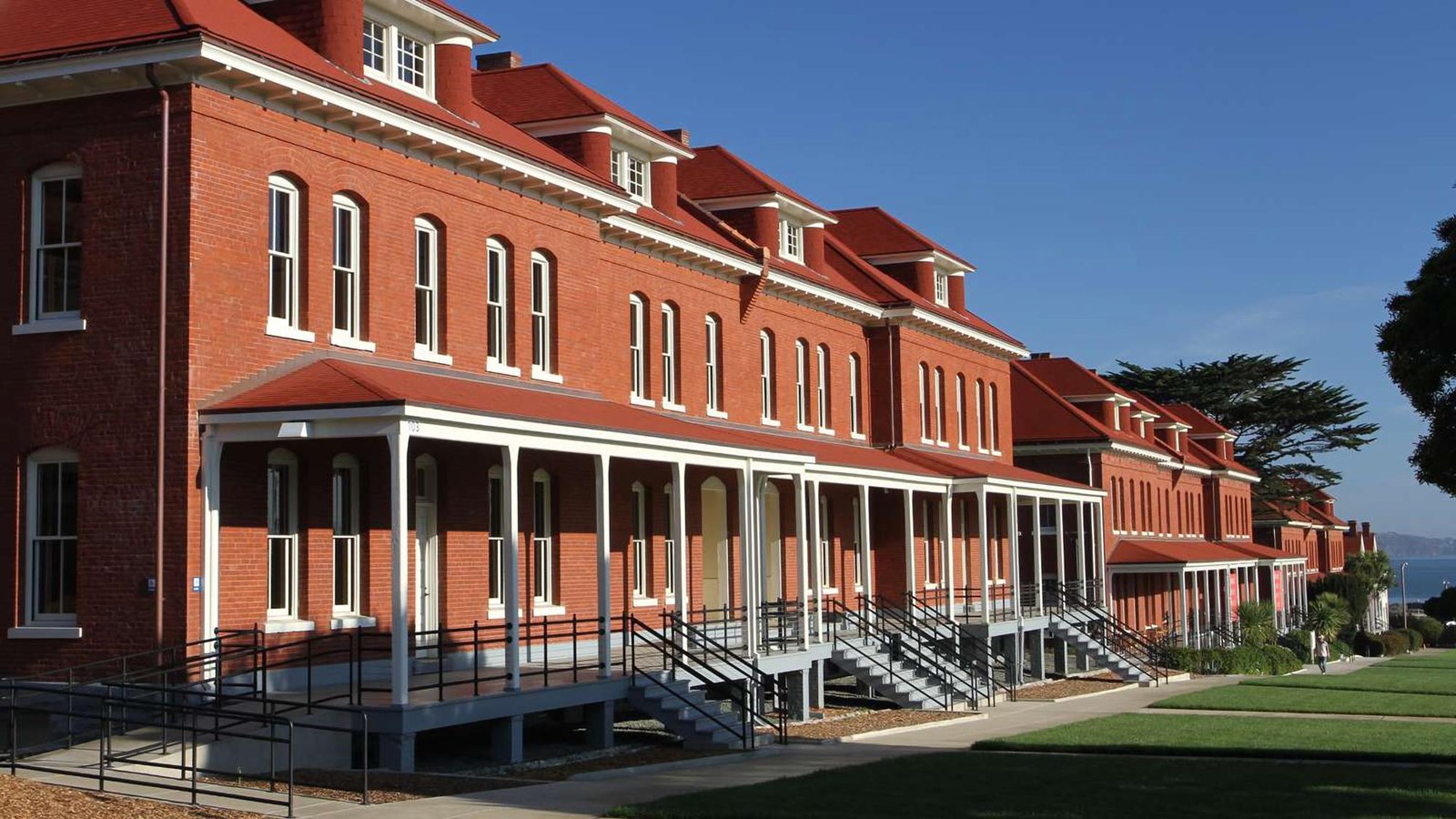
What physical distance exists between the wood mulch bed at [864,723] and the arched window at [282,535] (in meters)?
8.75

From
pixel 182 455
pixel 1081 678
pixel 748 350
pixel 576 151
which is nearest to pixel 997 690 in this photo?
pixel 1081 678

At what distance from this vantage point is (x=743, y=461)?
27.5 meters

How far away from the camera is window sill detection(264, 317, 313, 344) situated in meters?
20.7

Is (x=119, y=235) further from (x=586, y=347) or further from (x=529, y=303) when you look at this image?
(x=586, y=347)

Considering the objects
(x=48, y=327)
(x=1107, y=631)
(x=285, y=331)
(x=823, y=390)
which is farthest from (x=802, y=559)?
(x=1107, y=631)

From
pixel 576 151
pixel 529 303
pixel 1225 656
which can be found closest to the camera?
pixel 529 303

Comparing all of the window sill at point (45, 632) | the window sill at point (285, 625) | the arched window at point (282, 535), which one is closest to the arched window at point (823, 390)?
the arched window at point (282, 535)

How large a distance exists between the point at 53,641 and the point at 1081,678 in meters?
31.0

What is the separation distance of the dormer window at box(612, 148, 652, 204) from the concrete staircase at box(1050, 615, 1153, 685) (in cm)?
1809

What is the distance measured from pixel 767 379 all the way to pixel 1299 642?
3912cm

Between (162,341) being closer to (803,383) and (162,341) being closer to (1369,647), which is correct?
(803,383)

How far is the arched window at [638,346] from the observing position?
31.1 m

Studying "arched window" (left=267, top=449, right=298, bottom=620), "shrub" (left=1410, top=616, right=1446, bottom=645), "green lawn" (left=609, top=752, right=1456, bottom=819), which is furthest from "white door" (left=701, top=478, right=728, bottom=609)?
"shrub" (left=1410, top=616, right=1446, bottom=645)

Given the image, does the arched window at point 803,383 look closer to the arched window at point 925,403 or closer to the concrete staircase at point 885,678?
the arched window at point 925,403
